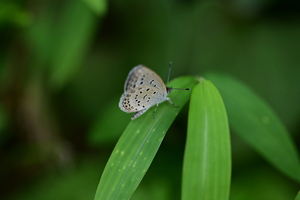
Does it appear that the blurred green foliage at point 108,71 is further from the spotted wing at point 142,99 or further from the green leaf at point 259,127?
the green leaf at point 259,127

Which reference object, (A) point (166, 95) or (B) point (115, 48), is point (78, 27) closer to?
(B) point (115, 48)

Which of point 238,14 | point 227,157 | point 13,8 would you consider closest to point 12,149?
point 13,8

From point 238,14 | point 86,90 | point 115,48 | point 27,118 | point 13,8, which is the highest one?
point 238,14

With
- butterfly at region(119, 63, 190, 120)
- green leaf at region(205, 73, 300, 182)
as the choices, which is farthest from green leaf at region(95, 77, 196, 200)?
green leaf at region(205, 73, 300, 182)

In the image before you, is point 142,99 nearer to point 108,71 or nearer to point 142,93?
point 142,93

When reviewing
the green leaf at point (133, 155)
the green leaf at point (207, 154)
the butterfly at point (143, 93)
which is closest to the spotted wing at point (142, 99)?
the butterfly at point (143, 93)
